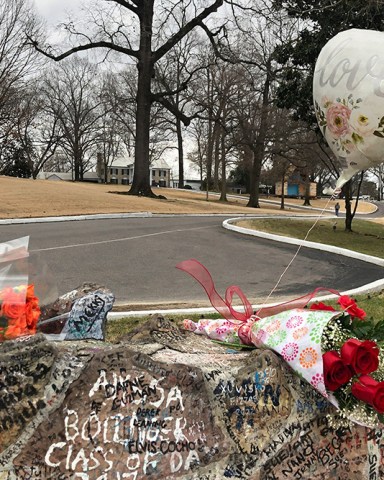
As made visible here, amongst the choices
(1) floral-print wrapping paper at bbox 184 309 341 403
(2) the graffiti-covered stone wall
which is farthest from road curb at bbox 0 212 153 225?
(2) the graffiti-covered stone wall

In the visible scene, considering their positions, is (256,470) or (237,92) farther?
(237,92)

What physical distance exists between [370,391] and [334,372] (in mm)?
166

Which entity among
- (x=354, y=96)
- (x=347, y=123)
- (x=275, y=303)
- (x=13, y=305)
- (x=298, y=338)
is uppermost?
(x=354, y=96)

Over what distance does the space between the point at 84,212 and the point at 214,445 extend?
1789 cm

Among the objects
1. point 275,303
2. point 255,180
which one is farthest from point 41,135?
point 275,303

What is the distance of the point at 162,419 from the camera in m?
2.12

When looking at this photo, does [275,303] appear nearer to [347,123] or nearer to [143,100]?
[347,123]

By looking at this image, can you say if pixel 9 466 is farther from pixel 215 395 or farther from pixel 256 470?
pixel 256 470

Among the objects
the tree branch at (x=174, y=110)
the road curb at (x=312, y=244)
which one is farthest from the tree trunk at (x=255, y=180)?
the road curb at (x=312, y=244)

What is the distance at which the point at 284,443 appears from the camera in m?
2.27

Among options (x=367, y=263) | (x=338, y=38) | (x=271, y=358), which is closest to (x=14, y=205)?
(x=367, y=263)

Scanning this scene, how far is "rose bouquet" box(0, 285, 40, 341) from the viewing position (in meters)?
2.29

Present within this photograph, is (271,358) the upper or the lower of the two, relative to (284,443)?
upper

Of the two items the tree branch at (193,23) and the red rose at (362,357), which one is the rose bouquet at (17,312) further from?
the tree branch at (193,23)
